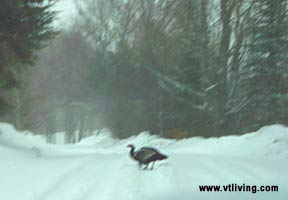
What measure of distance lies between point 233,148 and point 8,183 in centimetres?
1127

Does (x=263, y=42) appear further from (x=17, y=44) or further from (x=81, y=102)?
(x=81, y=102)

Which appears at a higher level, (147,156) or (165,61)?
(165,61)

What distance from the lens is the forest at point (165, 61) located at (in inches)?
831

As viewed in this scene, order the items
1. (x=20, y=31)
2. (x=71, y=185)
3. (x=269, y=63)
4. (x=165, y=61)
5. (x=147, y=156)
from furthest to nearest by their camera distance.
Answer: (x=165, y=61)
(x=269, y=63)
(x=20, y=31)
(x=147, y=156)
(x=71, y=185)

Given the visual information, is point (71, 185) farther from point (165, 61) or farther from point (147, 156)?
point (165, 61)

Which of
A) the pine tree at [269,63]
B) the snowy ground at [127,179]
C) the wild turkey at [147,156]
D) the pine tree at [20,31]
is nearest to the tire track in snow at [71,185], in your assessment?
the snowy ground at [127,179]

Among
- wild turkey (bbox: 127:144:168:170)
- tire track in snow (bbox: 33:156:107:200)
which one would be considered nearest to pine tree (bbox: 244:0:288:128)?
wild turkey (bbox: 127:144:168:170)

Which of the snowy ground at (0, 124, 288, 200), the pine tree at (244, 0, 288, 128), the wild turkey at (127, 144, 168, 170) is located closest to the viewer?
the snowy ground at (0, 124, 288, 200)

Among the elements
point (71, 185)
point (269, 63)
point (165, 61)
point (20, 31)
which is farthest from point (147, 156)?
point (165, 61)

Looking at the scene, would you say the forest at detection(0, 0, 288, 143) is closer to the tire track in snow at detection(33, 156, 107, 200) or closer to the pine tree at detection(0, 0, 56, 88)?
the pine tree at detection(0, 0, 56, 88)

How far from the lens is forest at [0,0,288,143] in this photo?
2110cm

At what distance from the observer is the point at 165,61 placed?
3641cm

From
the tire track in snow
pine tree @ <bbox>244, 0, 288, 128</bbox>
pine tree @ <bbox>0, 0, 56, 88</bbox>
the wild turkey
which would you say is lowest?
the tire track in snow

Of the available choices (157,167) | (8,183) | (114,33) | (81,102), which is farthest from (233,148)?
(81,102)
